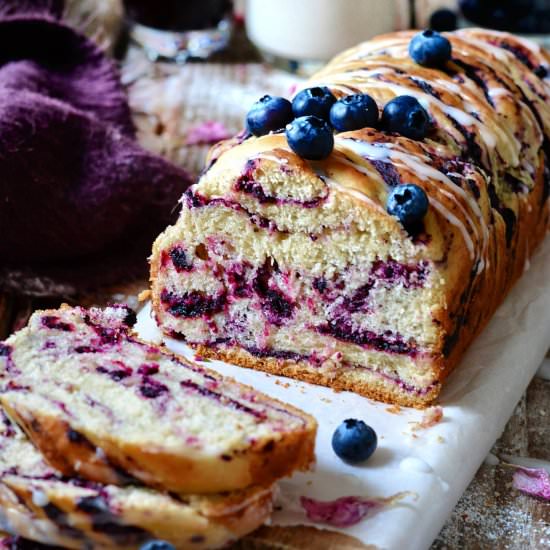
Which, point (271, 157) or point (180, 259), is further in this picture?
point (180, 259)

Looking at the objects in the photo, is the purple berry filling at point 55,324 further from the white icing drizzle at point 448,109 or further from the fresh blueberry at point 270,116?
the white icing drizzle at point 448,109

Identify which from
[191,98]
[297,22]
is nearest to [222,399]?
[191,98]

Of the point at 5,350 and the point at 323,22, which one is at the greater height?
the point at 323,22

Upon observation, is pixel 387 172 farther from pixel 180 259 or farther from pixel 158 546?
pixel 158 546

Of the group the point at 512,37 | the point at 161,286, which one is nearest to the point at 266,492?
the point at 161,286

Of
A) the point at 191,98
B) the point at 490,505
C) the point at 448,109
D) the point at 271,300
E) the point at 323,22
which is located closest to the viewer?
the point at 490,505

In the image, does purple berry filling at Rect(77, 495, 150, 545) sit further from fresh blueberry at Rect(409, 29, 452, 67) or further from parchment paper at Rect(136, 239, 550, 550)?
fresh blueberry at Rect(409, 29, 452, 67)

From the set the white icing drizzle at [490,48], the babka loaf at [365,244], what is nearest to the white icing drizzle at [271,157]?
the babka loaf at [365,244]
